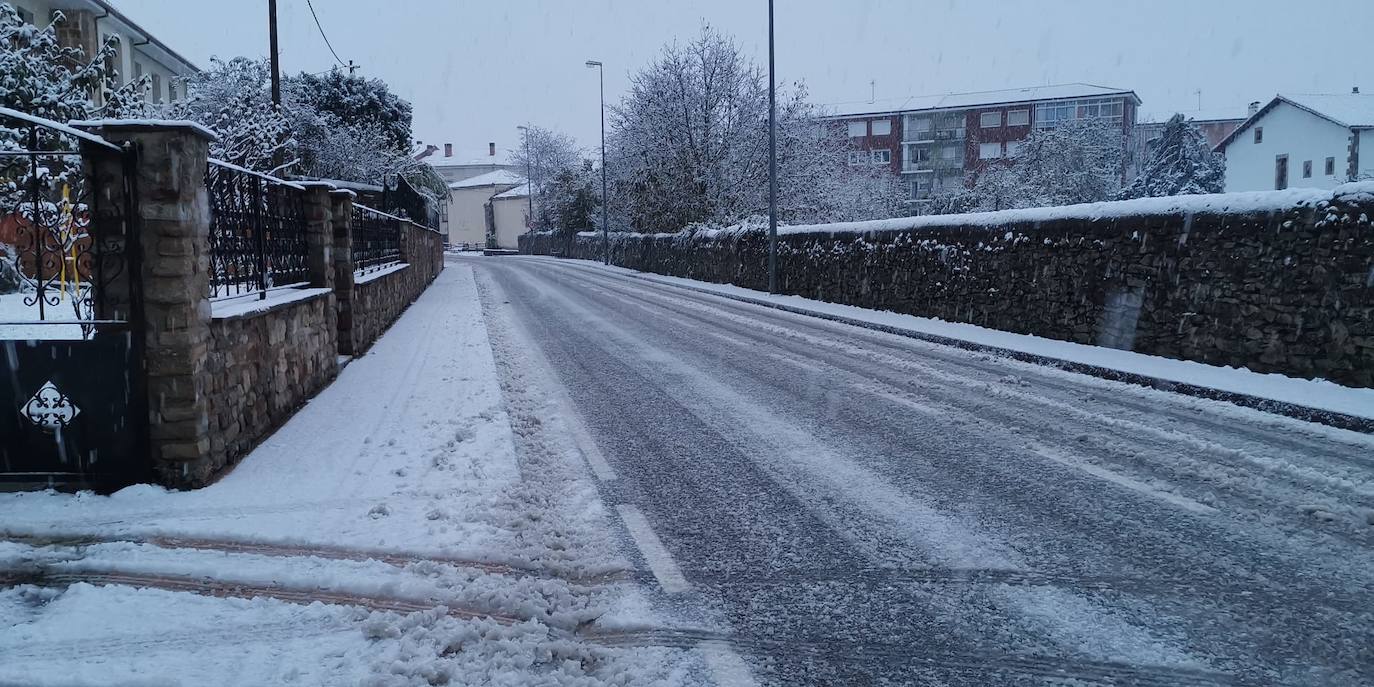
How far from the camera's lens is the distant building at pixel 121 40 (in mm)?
27859

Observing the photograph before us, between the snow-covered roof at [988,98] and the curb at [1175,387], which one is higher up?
the snow-covered roof at [988,98]

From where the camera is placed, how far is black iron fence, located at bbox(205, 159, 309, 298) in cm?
627

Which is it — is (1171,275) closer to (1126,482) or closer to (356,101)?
(1126,482)

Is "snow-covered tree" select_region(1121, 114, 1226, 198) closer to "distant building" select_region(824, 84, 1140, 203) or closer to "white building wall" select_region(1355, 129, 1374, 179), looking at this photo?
"white building wall" select_region(1355, 129, 1374, 179)

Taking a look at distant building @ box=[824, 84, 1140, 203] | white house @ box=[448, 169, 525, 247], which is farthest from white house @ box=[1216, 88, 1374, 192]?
white house @ box=[448, 169, 525, 247]

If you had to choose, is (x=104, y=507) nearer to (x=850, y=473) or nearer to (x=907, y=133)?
(x=850, y=473)

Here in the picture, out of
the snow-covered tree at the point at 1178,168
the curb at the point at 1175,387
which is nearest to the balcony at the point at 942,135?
the snow-covered tree at the point at 1178,168

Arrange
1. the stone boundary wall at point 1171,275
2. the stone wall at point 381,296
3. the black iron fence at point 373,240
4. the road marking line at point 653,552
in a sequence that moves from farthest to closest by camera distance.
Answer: the black iron fence at point 373,240, the stone wall at point 381,296, the stone boundary wall at point 1171,275, the road marking line at point 653,552

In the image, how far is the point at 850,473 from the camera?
18.7 feet

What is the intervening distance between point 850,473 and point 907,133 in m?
70.7

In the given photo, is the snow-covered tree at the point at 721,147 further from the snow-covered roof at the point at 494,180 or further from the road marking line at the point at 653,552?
the snow-covered roof at the point at 494,180

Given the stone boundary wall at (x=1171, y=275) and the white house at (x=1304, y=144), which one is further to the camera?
the white house at (x=1304, y=144)

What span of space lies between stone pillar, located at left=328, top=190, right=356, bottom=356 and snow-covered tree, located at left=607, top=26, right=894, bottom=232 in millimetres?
26693

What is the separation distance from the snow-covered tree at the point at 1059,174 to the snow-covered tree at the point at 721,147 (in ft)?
25.2
